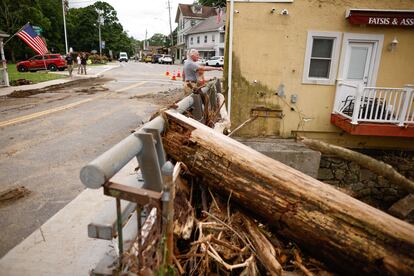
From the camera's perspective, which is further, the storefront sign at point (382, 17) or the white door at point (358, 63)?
the white door at point (358, 63)

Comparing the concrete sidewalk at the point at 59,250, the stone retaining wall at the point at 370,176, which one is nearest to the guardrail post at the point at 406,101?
the stone retaining wall at the point at 370,176

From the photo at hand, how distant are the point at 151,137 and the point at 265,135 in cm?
742

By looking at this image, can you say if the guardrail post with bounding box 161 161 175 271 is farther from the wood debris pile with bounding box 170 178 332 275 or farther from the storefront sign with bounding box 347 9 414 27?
the storefront sign with bounding box 347 9 414 27

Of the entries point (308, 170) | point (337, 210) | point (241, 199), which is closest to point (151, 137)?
point (241, 199)

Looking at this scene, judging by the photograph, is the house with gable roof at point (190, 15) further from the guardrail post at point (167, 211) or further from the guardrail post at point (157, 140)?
the guardrail post at point (167, 211)

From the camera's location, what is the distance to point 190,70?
292 inches

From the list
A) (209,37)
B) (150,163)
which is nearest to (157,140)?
(150,163)

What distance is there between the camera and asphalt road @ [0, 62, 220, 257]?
4.23m

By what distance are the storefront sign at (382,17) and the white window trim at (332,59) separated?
599 millimetres

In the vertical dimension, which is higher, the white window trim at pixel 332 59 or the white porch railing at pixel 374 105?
the white window trim at pixel 332 59

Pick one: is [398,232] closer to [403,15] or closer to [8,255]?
[8,255]

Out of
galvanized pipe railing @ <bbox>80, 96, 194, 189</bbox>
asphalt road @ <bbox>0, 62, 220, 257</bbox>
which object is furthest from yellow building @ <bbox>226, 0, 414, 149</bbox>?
galvanized pipe railing @ <bbox>80, 96, 194, 189</bbox>

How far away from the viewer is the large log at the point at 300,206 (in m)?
2.29

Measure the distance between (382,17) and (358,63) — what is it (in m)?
1.27
